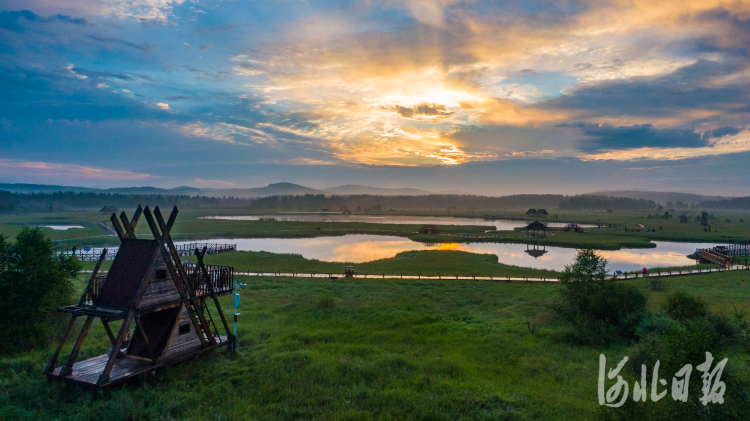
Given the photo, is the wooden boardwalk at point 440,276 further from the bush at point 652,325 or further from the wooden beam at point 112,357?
the wooden beam at point 112,357

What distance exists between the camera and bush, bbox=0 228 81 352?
14070 millimetres

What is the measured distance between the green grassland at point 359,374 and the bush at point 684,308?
363 centimetres

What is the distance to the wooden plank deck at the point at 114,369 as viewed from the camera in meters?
10.8

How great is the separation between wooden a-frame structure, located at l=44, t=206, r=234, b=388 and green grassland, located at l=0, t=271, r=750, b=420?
19.4 inches

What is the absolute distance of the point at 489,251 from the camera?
6188 cm

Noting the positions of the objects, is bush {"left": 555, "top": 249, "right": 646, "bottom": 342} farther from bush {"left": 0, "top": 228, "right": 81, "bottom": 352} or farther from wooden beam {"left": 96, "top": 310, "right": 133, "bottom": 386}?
bush {"left": 0, "top": 228, "right": 81, "bottom": 352}

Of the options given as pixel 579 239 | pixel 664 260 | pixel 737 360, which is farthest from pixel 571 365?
pixel 579 239

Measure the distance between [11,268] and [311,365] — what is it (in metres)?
13.1

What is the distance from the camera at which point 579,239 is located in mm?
73500

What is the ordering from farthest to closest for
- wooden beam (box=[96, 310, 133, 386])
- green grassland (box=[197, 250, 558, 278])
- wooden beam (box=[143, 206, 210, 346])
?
1. green grassland (box=[197, 250, 558, 278])
2. wooden beam (box=[143, 206, 210, 346])
3. wooden beam (box=[96, 310, 133, 386])

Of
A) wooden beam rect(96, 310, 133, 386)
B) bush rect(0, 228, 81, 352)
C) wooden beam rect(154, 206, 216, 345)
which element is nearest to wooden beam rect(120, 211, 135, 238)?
wooden beam rect(154, 206, 216, 345)

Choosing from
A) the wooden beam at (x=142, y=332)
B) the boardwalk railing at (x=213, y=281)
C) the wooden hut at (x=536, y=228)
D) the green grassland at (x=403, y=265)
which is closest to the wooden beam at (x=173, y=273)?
the boardwalk railing at (x=213, y=281)

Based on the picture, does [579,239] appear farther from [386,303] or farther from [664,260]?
[386,303]

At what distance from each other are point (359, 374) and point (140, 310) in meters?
7.61
